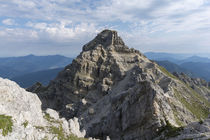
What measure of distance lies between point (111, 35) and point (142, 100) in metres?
96.6

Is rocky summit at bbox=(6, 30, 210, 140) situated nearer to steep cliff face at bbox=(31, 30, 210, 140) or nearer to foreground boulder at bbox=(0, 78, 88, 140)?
steep cliff face at bbox=(31, 30, 210, 140)

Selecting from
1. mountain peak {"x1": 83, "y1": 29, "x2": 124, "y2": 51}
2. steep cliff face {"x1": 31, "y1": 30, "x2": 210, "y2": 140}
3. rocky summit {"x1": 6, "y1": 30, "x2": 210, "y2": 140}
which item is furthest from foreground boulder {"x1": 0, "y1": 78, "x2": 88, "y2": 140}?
mountain peak {"x1": 83, "y1": 29, "x2": 124, "y2": 51}

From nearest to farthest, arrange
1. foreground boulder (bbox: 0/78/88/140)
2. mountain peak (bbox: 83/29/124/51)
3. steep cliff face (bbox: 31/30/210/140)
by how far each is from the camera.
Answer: foreground boulder (bbox: 0/78/88/140)
steep cliff face (bbox: 31/30/210/140)
mountain peak (bbox: 83/29/124/51)

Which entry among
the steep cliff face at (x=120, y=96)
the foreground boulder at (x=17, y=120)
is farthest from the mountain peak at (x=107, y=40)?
the foreground boulder at (x=17, y=120)

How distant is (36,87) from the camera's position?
522 feet

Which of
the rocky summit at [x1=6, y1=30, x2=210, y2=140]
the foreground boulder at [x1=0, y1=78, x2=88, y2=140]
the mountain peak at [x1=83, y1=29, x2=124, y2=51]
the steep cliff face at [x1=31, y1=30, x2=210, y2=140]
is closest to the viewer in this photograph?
the foreground boulder at [x1=0, y1=78, x2=88, y2=140]

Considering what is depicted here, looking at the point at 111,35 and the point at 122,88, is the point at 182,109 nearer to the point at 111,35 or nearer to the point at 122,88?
the point at 122,88

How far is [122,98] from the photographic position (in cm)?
7250

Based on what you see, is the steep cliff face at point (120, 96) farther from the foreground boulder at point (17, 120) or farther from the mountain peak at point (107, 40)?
the foreground boulder at point (17, 120)

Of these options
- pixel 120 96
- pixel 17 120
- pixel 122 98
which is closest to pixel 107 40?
pixel 120 96

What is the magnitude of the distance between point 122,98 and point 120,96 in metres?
1.53

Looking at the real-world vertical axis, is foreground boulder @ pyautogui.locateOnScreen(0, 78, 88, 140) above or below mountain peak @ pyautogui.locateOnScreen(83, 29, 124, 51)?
below

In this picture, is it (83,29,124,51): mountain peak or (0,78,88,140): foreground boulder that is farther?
(83,29,124,51): mountain peak

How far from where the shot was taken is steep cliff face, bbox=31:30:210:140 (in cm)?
5272
